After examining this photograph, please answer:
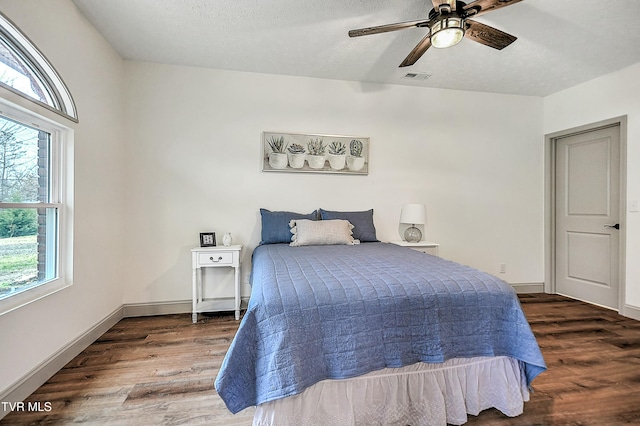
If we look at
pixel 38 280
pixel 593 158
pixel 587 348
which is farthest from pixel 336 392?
pixel 593 158

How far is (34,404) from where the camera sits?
1.59 meters

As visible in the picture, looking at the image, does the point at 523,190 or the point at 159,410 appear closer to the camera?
the point at 159,410

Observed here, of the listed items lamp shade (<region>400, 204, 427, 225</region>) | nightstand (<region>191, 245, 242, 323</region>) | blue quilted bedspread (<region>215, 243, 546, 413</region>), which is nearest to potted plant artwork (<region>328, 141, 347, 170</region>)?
lamp shade (<region>400, 204, 427, 225</region>)

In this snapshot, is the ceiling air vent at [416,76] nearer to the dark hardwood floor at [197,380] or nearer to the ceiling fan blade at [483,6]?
the ceiling fan blade at [483,6]

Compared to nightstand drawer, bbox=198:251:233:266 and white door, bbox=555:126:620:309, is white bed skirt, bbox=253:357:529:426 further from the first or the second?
white door, bbox=555:126:620:309

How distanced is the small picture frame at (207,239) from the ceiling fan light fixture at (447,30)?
2.52 m

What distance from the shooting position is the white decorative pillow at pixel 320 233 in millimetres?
2785

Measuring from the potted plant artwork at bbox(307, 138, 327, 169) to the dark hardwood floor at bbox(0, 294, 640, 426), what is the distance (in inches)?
72.1

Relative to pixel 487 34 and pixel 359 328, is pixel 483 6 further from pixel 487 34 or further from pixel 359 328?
pixel 359 328

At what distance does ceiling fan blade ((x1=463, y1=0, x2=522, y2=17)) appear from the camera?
5.55 ft

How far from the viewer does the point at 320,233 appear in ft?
9.22

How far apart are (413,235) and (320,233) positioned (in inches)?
48.1

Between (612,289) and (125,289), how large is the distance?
5.17 meters

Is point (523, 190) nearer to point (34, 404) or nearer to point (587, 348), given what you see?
point (587, 348)
